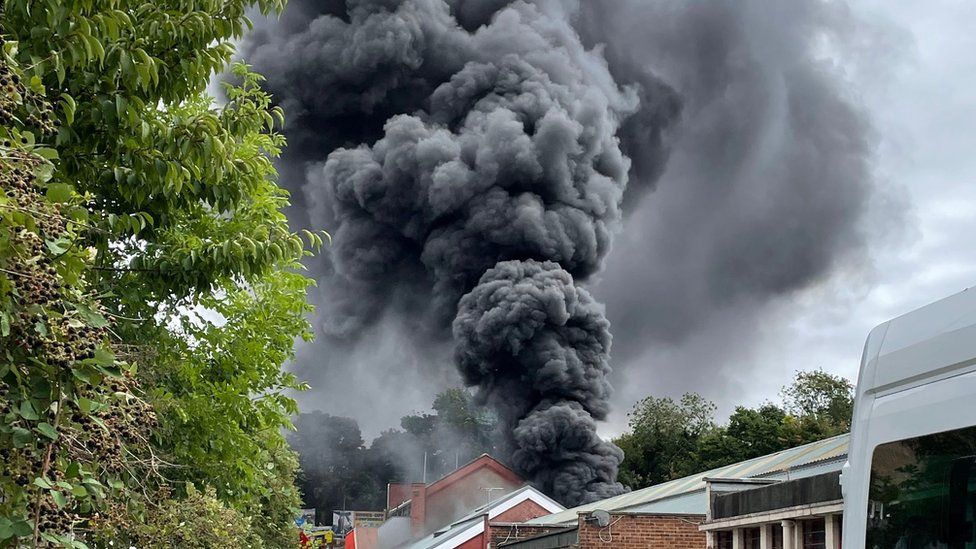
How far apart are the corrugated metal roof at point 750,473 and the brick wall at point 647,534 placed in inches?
22.6

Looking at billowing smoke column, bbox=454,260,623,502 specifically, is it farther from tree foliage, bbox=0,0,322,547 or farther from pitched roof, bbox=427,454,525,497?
tree foliage, bbox=0,0,322,547

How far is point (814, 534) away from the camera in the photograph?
15.3 meters

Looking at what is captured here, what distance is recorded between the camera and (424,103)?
79000 mm

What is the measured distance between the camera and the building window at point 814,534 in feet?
49.4

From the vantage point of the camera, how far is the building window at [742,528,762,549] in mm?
17250

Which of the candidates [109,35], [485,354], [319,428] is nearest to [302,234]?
[109,35]

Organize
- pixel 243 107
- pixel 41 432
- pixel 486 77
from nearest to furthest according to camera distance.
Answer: pixel 41 432, pixel 243 107, pixel 486 77

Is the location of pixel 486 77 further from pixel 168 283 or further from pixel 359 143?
pixel 168 283

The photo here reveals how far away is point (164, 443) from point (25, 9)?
5690 mm

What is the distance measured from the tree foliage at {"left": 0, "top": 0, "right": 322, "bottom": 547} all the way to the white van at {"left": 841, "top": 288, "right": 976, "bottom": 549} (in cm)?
296

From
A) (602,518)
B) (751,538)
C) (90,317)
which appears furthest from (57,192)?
(602,518)

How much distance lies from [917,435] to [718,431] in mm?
68382

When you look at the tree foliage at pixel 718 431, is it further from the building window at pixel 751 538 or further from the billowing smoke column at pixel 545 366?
the building window at pixel 751 538

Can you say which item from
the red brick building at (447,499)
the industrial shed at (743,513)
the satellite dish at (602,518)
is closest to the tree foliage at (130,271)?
the industrial shed at (743,513)
